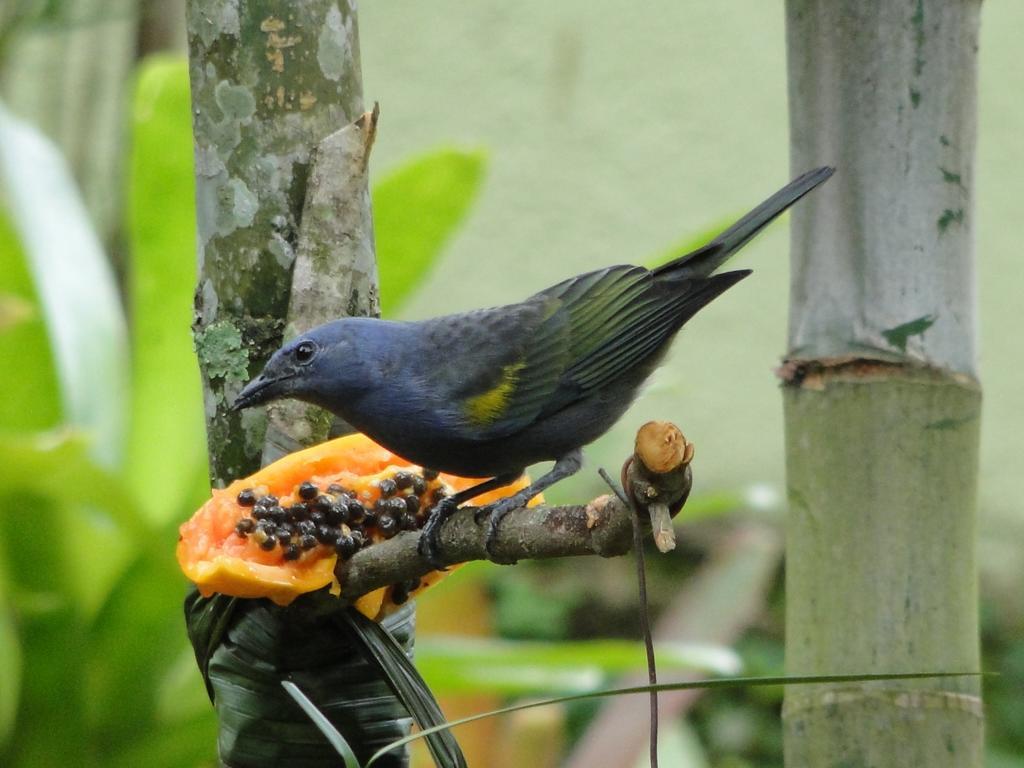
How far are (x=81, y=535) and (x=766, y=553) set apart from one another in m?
2.28

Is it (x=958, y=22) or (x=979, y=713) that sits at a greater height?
(x=958, y=22)

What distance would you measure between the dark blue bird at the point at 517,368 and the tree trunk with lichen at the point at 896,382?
0.48 m

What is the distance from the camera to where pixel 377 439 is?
7.34 feet

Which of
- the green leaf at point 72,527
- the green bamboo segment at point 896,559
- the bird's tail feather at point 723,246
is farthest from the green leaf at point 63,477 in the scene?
the green bamboo segment at point 896,559

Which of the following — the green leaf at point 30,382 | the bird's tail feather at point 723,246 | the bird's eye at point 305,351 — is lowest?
the bird's eye at point 305,351

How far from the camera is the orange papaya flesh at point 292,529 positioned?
175 centimetres

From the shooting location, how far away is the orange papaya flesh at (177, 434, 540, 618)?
175cm

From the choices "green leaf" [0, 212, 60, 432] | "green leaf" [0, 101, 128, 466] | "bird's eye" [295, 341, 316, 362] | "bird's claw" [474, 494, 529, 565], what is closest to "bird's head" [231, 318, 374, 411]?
"bird's eye" [295, 341, 316, 362]

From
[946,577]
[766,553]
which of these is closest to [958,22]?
[946,577]

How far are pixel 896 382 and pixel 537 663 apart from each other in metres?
2.02

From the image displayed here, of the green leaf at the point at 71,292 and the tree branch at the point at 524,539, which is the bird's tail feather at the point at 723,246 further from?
the green leaf at the point at 71,292

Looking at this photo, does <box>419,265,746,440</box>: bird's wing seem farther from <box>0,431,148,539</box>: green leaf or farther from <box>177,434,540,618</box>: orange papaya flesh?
<box>0,431,148,539</box>: green leaf

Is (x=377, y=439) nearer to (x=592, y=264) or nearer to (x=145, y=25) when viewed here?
(x=592, y=264)

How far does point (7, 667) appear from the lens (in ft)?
10.1
